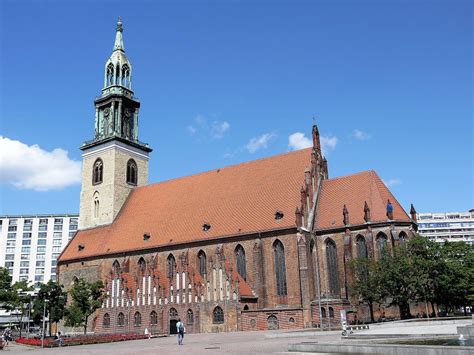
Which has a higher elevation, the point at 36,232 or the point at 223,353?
the point at 36,232

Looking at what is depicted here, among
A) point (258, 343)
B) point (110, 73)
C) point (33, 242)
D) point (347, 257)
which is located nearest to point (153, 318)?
point (347, 257)

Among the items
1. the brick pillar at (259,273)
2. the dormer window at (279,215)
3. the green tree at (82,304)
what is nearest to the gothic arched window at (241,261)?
the brick pillar at (259,273)

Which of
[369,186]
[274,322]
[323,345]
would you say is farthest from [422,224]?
[323,345]

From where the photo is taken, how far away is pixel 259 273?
4391cm

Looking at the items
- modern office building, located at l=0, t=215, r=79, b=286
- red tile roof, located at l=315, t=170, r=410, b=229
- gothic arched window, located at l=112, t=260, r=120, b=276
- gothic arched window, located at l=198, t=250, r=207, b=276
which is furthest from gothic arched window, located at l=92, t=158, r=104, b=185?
modern office building, located at l=0, t=215, r=79, b=286

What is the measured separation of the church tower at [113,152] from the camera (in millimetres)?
59469

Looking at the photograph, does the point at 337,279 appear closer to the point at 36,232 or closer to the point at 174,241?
the point at 174,241

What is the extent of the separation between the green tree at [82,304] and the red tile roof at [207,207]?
7.38m

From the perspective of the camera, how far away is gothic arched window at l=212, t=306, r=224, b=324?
41219 mm

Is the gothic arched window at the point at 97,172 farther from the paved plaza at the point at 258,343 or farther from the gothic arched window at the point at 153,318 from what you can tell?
the paved plaza at the point at 258,343

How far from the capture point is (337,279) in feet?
142

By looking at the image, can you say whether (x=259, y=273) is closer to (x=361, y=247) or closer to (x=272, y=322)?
(x=272, y=322)

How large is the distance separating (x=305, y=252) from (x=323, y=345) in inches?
930

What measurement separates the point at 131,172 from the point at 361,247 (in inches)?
1232
